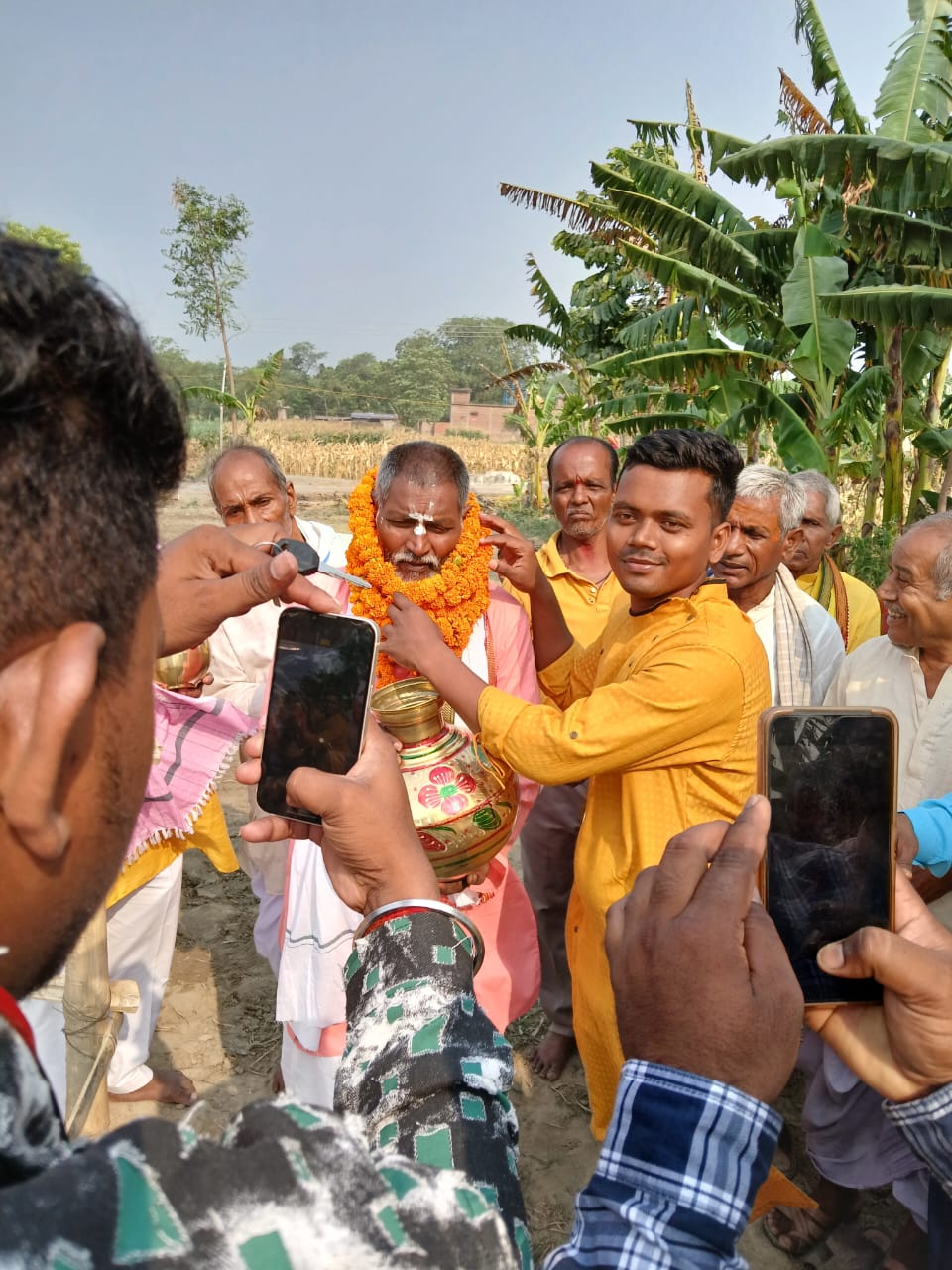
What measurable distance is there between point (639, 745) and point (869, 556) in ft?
27.9

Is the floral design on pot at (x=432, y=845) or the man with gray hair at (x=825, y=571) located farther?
the man with gray hair at (x=825, y=571)

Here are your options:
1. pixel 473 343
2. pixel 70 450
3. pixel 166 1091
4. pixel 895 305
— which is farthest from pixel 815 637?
pixel 473 343

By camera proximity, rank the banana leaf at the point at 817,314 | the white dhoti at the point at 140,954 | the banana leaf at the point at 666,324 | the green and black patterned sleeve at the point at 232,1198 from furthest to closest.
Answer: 1. the banana leaf at the point at 666,324
2. the banana leaf at the point at 817,314
3. the white dhoti at the point at 140,954
4. the green and black patterned sleeve at the point at 232,1198

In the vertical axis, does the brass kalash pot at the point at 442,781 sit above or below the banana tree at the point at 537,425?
below

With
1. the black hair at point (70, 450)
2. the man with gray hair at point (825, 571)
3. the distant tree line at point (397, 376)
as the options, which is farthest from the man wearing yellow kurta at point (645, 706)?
the distant tree line at point (397, 376)

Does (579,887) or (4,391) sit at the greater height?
(4,391)

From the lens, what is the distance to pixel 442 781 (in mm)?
A: 2174

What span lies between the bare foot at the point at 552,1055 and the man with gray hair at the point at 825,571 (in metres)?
2.34

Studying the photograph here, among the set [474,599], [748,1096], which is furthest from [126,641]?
[474,599]

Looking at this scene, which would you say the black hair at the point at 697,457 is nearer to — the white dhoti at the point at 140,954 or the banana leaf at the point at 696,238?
the white dhoti at the point at 140,954

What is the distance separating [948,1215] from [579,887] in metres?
1.18

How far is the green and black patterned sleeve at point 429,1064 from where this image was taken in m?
1.01

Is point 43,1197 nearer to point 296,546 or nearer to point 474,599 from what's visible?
point 296,546

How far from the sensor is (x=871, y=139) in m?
7.70
